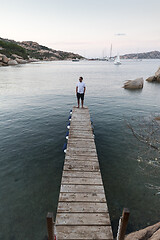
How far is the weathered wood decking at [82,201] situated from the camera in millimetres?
4410

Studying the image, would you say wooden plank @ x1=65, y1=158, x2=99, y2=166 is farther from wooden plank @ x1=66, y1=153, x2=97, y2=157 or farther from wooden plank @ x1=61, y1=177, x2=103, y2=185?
wooden plank @ x1=61, y1=177, x2=103, y2=185

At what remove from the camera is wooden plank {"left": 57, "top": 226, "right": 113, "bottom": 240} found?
4.25 meters

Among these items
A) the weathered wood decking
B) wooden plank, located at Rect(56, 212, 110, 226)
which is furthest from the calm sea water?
wooden plank, located at Rect(56, 212, 110, 226)

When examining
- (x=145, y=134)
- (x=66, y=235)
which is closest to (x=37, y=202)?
(x=66, y=235)

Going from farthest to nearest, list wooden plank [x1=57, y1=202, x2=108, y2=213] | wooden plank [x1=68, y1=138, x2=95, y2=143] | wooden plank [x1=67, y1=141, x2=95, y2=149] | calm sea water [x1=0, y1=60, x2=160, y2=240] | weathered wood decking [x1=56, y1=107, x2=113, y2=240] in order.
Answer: wooden plank [x1=68, y1=138, x2=95, y2=143], wooden plank [x1=67, y1=141, x2=95, y2=149], calm sea water [x1=0, y1=60, x2=160, y2=240], wooden plank [x1=57, y1=202, x2=108, y2=213], weathered wood decking [x1=56, y1=107, x2=113, y2=240]

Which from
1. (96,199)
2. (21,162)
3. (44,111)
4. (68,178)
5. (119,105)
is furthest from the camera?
(119,105)

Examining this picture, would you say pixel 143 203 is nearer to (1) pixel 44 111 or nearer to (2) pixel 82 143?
(2) pixel 82 143

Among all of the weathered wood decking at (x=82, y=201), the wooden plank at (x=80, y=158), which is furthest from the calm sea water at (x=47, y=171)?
the weathered wood decking at (x=82, y=201)

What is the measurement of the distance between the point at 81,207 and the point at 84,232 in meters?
0.81

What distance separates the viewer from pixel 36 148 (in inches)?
411

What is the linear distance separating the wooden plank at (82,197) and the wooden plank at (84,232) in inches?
37.3

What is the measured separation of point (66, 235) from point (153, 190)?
211 inches

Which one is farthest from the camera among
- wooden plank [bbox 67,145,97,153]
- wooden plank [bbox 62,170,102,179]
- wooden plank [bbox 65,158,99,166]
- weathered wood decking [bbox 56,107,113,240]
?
wooden plank [bbox 67,145,97,153]

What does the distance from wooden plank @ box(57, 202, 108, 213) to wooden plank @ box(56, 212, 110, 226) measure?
141 millimetres
